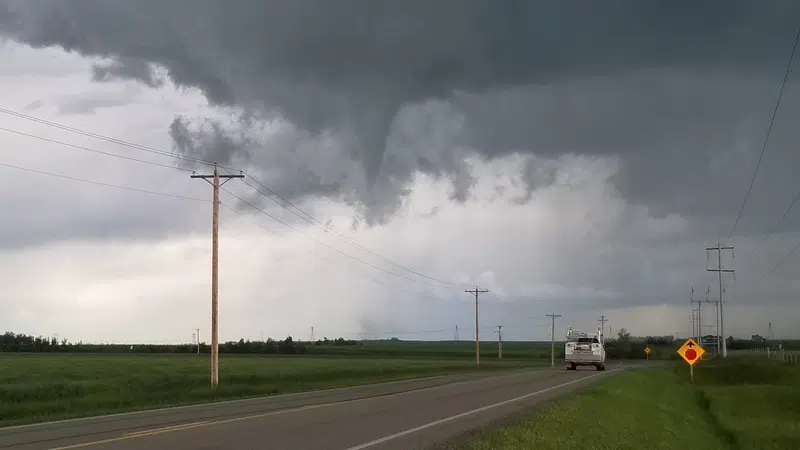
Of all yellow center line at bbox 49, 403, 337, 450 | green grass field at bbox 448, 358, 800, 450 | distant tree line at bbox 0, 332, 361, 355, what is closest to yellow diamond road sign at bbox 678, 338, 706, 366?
green grass field at bbox 448, 358, 800, 450

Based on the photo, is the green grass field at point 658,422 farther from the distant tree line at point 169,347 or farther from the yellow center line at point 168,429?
the distant tree line at point 169,347

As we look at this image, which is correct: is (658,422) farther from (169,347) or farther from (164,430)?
(169,347)

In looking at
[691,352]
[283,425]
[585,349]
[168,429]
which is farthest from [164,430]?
[585,349]

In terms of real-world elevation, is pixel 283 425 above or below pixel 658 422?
above

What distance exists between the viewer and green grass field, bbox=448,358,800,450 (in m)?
18.6

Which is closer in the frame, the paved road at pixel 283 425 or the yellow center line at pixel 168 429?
the paved road at pixel 283 425

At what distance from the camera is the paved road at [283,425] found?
17.1 meters

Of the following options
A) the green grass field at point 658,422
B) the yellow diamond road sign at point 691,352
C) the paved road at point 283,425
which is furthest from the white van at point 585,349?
the paved road at point 283,425

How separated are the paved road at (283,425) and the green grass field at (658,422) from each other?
1971 millimetres

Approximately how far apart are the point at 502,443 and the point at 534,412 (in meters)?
8.35

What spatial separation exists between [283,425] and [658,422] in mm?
13266

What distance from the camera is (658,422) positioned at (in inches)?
1053

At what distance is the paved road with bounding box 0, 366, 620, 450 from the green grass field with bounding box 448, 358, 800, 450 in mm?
1971

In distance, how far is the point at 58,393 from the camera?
3769 cm
